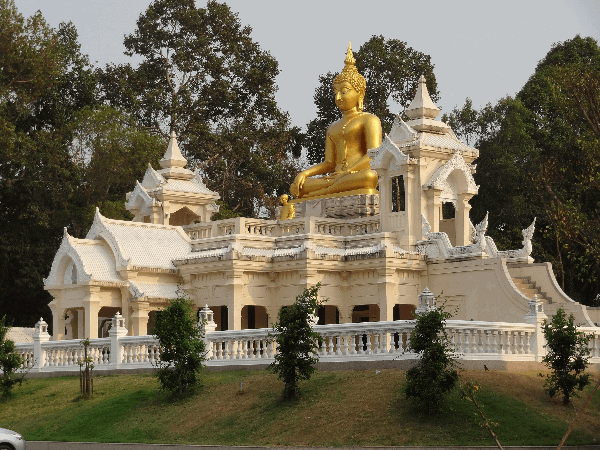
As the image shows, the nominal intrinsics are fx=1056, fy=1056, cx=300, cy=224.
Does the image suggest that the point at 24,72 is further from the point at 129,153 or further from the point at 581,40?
the point at 581,40

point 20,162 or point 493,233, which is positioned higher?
point 20,162

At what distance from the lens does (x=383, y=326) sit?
2034 centimetres

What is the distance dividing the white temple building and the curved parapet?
0.04m

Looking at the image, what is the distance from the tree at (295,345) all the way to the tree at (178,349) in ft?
6.29

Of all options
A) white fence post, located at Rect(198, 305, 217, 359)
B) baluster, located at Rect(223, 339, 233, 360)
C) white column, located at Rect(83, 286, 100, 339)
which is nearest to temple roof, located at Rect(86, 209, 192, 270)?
white column, located at Rect(83, 286, 100, 339)

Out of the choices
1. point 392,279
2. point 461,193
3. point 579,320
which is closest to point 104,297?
point 392,279

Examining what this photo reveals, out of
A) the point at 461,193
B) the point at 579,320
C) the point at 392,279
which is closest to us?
the point at 579,320

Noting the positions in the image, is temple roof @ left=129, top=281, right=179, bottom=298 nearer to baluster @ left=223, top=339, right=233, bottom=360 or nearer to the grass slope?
baluster @ left=223, top=339, right=233, bottom=360

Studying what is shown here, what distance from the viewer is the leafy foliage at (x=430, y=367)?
17750mm

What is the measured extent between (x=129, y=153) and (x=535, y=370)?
84.1ft

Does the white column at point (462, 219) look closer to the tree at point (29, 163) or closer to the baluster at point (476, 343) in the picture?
the baluster at point (476, 343)

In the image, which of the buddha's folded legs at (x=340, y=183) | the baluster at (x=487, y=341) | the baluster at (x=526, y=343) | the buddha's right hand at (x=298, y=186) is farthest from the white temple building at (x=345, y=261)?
the baluster at (x=487, y=341)

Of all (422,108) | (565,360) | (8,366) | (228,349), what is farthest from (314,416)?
(422,108)

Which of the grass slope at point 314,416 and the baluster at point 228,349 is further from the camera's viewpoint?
the baluster at point 228,349
